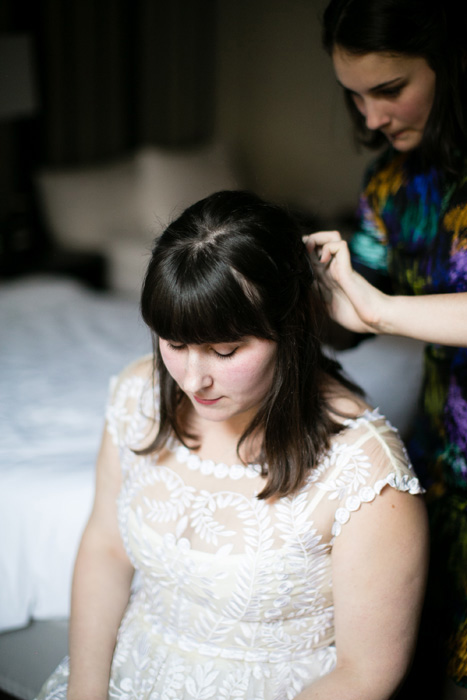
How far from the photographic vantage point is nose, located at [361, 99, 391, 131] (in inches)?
43.3

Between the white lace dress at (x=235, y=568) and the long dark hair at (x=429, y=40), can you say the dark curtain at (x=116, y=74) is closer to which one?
the long dark hair at (x=429, y=40)

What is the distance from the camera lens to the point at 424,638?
1.16 meters

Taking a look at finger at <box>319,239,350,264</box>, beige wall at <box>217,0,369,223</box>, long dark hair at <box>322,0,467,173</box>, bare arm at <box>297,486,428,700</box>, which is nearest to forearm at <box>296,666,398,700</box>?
bare arm at <box>297,486,428,700</box>

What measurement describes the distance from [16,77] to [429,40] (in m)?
2.32

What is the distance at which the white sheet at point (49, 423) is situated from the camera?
4.73 ft

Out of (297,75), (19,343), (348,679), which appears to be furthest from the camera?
(297,75)

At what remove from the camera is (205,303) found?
870mm

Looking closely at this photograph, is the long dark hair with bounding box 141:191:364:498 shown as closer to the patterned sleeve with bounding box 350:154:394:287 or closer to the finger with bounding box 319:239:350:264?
the finger with bounding box 319:239:350:264

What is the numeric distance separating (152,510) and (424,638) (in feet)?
1.73

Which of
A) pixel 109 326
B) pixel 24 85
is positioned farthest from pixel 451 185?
pixel 24 85

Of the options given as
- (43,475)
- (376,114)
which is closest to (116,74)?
(43,475)

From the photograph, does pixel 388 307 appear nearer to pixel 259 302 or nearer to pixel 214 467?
pixel 259 302

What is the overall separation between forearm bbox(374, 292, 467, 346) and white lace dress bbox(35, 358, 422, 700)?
0.50 ft

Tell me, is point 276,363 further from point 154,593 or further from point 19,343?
point 19,343
